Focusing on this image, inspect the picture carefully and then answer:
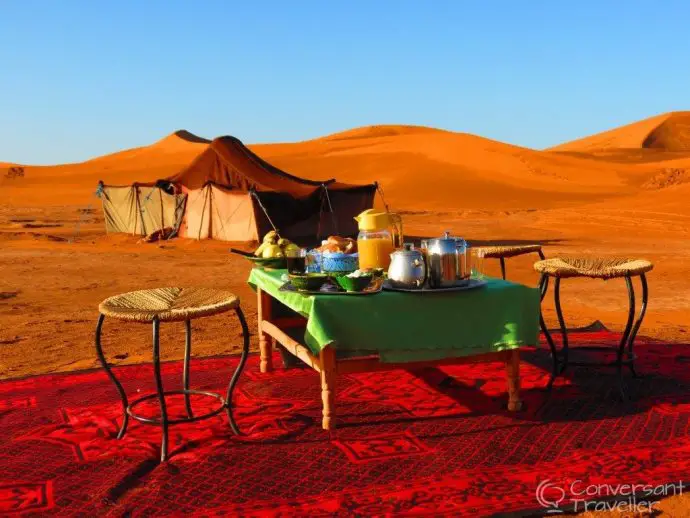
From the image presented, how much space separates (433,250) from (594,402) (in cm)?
150

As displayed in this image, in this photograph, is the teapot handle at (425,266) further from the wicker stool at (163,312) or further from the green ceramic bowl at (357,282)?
the wicker stool at (163,312)

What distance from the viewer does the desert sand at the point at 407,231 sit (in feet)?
25.2

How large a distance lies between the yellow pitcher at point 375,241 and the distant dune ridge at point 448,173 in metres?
23.8

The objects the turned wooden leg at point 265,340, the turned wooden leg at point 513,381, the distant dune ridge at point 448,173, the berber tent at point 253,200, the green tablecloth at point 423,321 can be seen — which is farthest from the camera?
the distant dune ridge at point 448,173

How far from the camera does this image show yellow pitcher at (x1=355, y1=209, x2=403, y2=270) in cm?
476

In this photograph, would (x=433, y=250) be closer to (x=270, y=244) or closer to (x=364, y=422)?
(x=364, y=422)

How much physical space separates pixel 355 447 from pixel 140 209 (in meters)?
17.8

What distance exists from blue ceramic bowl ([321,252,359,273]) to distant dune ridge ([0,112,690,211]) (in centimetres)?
2407

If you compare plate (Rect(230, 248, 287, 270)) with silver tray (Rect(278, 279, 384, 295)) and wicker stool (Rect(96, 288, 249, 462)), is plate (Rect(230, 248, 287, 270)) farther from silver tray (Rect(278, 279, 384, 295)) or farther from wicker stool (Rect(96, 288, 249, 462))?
silver tray (Rect(278, 279, 384, 295))

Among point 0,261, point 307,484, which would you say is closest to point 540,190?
point 0,261

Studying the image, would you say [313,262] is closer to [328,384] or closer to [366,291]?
[366,291]

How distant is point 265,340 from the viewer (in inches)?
225

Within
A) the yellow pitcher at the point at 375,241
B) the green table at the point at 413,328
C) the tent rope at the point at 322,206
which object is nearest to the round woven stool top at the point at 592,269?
the green table at the point at 413,328

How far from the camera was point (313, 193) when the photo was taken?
17312mm
